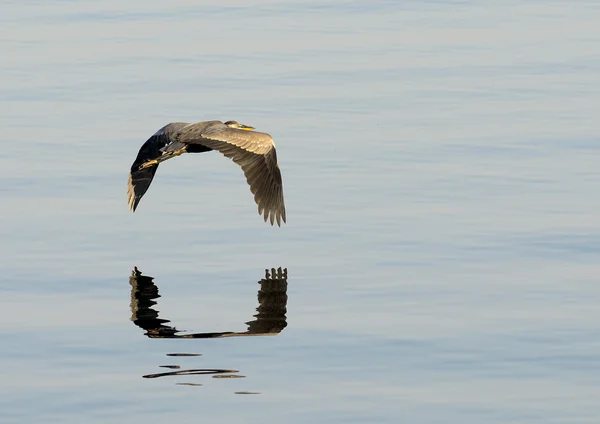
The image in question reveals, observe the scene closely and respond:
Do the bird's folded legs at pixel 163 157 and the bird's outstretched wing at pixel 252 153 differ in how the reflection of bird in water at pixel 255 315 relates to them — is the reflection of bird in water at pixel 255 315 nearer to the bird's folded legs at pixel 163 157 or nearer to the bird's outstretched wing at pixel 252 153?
the bird's outstretched wing at pixel 252 153

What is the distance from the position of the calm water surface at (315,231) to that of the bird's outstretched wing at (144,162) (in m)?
0.24

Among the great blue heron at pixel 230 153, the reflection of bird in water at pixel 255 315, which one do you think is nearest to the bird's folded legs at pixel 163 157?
the great blue heron at pixel 230 153

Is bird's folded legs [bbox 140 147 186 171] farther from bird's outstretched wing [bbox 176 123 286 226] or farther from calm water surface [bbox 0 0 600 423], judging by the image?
calm water surface [bbox 0 0 600 423]

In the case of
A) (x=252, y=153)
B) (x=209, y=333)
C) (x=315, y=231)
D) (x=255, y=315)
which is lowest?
(x=209, y=333)

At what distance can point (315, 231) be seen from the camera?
50.5 feet

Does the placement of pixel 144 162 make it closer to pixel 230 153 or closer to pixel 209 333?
pixel 230 153

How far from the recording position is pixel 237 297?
524 inches

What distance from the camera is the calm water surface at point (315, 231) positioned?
1118cm

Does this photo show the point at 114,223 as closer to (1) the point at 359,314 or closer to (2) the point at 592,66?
(1) the point at 359,314

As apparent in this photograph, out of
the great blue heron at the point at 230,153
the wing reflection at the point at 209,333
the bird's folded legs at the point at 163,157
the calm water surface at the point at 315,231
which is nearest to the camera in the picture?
the calm water surface at the point at 315,231

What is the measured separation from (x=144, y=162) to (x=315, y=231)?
232cm

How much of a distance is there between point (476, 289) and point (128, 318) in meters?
3.05

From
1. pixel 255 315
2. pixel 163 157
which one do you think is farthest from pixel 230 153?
pixel 255 315

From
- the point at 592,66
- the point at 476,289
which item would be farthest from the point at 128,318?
the point at 592,66
